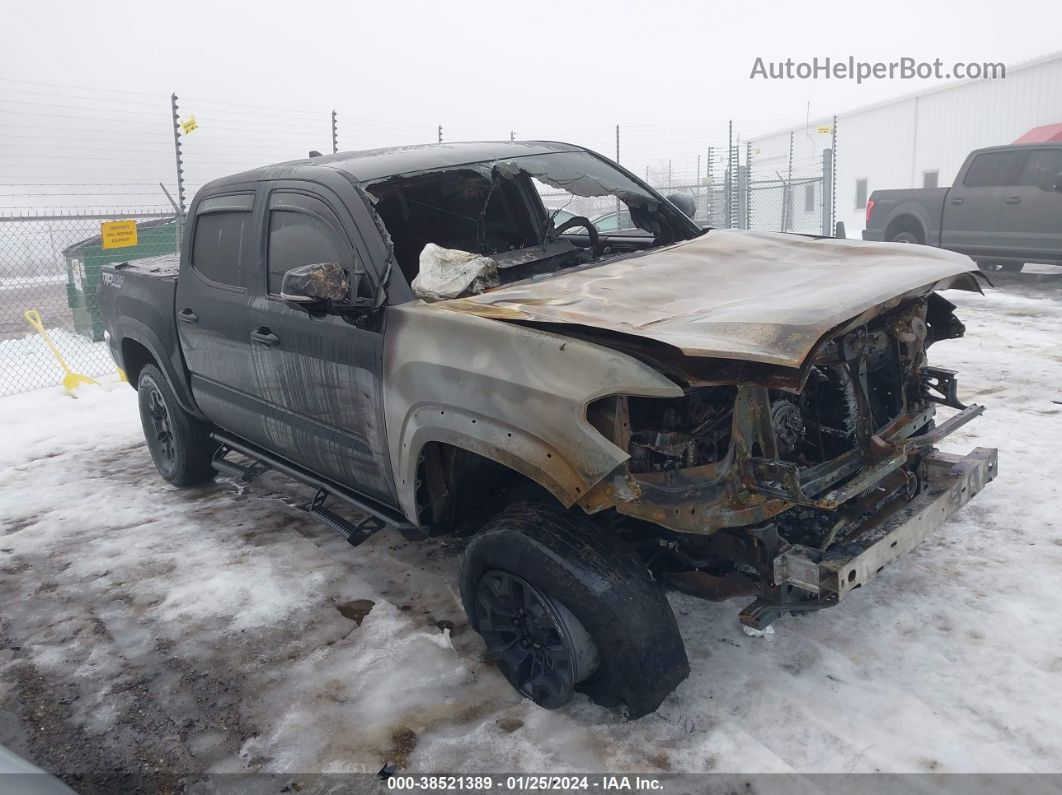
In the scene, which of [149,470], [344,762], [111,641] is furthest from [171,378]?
[344,762]

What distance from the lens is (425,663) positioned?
330 centimetres

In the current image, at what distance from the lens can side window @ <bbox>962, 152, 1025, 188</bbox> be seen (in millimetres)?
11078

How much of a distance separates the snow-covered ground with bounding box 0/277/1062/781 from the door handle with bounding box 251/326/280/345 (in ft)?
3.82

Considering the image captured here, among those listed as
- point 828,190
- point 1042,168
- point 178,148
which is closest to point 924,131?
point 828,190

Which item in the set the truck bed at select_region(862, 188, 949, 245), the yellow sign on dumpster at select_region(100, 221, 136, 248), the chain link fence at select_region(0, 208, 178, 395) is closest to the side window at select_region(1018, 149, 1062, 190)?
the truck bed at select_region(862, 188, 949, 245)

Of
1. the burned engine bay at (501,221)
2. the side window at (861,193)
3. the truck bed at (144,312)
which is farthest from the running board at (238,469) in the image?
the side window at (861,193)

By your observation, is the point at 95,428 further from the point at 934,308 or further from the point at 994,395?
the point at 994,395

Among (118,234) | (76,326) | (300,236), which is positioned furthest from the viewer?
(76,326)

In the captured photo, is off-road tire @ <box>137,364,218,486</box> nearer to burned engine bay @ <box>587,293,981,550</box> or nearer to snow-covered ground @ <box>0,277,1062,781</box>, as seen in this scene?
snow-covered ground @ <box>0,277,1062,781</box>

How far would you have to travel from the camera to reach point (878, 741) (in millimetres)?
2658

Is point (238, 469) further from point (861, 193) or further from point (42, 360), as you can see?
point (861, 193)

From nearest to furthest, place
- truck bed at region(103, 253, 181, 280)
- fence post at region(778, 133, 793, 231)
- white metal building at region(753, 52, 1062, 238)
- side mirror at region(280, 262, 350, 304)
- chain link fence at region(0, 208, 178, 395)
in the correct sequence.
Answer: side mirror at region(280, 262, 350, 304), truck bed at region(103, 253, 181, 280), chain link fence at region(0, 208, 178, 395), fence post at region(778, 133, 793, 231), white metal building at region(753, 52, 1062, 238)

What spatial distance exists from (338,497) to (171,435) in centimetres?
209

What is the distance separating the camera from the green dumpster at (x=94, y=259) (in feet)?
32.7
